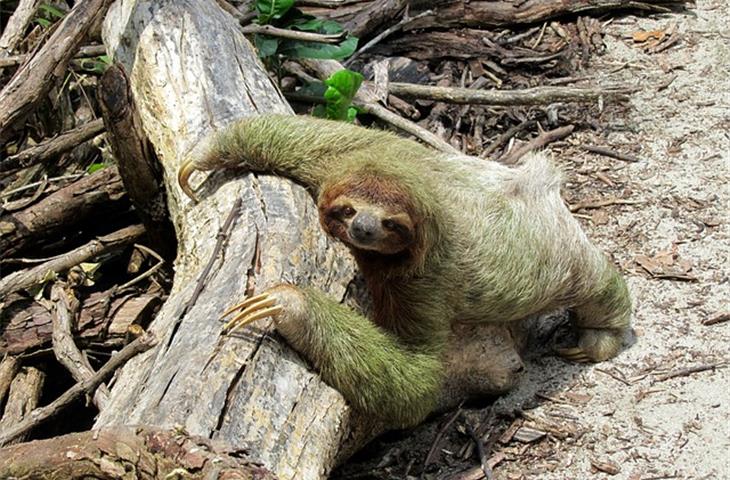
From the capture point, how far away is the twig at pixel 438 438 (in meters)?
5.82

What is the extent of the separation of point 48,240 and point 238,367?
3126 mm

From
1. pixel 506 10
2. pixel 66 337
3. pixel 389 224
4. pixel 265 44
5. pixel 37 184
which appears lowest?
pixel 506 10

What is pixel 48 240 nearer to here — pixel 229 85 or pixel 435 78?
pixel 229 85

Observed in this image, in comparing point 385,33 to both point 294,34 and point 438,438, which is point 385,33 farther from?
point 438,438

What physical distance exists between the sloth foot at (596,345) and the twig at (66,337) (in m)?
2.98

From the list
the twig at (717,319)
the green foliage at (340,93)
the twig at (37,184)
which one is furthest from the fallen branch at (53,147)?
the twig at (717,319)

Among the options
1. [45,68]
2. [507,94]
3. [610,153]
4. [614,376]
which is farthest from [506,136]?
[45,68]

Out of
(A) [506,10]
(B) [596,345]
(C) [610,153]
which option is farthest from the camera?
(A) [506,10]

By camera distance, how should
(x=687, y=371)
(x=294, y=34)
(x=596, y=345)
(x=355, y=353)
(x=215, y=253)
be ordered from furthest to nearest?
(x=294, y=34) → (x=596, y=345) → (x=687, y=371) → (x=215, y=253) → (x=355, y=353)

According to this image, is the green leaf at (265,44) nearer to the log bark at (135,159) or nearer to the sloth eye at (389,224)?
the log bark at (135,159)

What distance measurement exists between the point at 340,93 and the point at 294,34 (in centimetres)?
56

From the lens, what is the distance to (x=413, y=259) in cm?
507

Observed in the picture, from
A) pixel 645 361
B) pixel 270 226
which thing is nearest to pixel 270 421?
pixel 270 226

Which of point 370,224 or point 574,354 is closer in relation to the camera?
point 370,224
